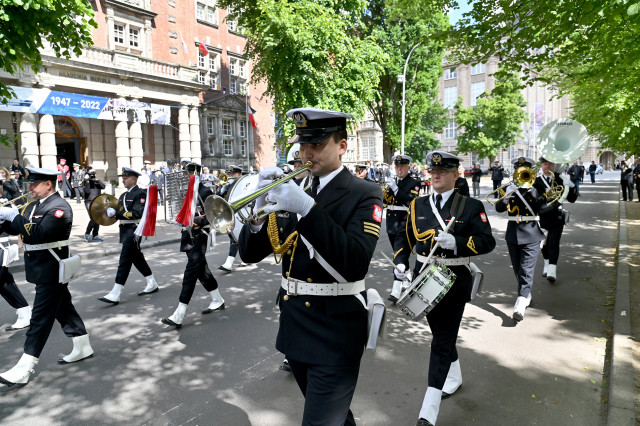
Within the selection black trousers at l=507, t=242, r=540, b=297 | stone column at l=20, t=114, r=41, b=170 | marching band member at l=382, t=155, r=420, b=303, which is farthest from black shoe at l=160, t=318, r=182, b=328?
stone column at l=20, t=114, r=41, b=170

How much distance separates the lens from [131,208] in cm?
760

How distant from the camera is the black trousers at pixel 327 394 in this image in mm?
2238

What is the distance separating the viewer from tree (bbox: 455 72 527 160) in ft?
147

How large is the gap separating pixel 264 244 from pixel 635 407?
3445 millimetres

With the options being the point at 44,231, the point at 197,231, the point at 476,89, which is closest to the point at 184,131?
the point at 197,231

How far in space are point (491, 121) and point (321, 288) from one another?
157 feet

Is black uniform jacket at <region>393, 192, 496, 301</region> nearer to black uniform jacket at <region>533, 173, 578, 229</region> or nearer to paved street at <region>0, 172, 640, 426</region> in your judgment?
paved street at <region>0, 172, 640, 426</region>

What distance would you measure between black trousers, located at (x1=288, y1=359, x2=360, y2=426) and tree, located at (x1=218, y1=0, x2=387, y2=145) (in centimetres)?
1758

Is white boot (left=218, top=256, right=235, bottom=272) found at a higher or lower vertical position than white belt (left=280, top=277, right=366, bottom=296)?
lower

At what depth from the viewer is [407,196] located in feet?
26.1

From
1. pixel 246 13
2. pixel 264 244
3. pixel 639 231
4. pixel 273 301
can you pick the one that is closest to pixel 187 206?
pixel 273 301

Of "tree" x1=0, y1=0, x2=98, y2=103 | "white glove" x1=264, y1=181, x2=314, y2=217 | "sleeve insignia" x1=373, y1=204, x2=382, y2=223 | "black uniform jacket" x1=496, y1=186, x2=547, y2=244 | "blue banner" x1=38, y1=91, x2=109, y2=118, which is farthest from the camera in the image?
"blue banner" x1=38, y1=91, x2=109, y2=118

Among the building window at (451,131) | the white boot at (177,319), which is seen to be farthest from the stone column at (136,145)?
the building window at (451,131)

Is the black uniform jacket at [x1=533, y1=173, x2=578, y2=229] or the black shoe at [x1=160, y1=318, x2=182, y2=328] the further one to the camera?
the black uniform jacket at [x1=533, y1=173, x2=578, y2=229]
